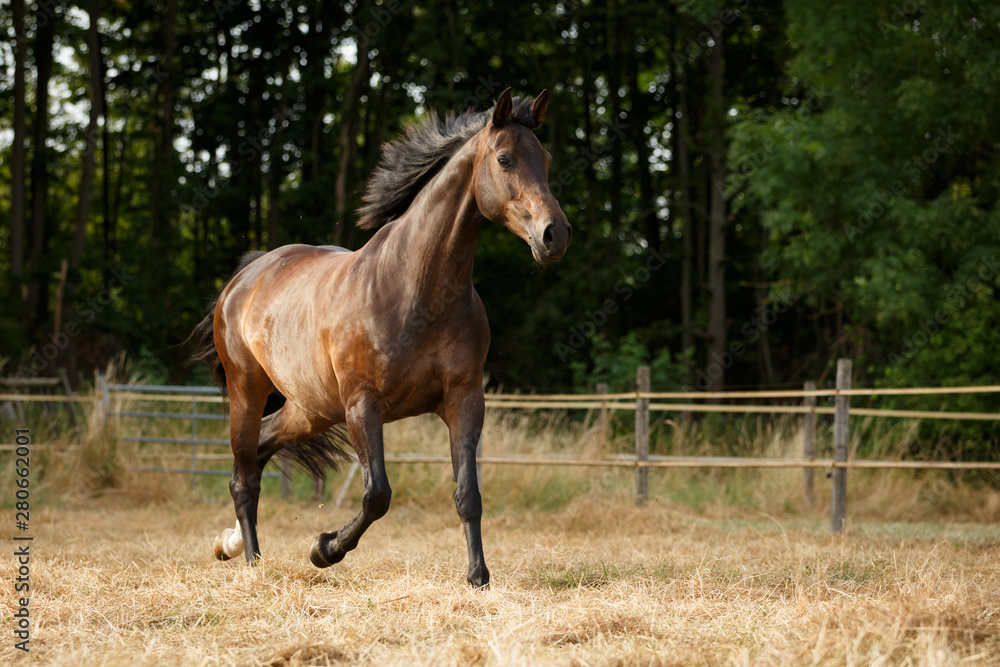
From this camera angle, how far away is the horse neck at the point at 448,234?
13.7 ft

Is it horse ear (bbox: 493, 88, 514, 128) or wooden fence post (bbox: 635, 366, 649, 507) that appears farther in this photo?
wooden fence post (bbox: 635, 366, 649, 507)

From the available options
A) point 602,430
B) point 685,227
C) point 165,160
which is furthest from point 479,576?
point 165,160

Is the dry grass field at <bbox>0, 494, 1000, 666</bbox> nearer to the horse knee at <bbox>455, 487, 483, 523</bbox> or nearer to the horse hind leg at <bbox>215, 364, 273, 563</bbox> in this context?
the horse knee at <bbox>455, 487, 483, 523</bbox>

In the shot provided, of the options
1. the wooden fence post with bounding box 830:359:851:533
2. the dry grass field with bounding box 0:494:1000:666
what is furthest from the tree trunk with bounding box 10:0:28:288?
the wooden fence post with bounding box 830:359:851:533

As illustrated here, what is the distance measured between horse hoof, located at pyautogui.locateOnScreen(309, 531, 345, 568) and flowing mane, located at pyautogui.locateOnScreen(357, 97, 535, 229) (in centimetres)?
156

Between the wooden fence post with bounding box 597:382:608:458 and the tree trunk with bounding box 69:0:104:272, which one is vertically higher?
the tree trunk with bounding box 69:0:104:272

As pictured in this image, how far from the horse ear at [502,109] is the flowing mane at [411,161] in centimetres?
28

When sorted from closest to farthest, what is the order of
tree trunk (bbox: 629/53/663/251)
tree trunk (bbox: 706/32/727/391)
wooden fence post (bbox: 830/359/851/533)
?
wooden fence post (bbox: 830/359/851/533)
tree trunk (bbox: 706/32/727/391)
tree trunk (bbox: 629/53/663/251)

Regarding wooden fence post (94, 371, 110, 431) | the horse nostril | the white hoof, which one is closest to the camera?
the horse nostril

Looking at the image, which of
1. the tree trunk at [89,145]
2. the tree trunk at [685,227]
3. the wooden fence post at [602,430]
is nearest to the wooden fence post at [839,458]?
the wooden fence post at [602,430]

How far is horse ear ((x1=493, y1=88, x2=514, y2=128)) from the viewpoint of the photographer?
3.90m

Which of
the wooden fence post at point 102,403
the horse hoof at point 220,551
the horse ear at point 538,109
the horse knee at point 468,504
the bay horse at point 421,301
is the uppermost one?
the horse ear at point 538,109

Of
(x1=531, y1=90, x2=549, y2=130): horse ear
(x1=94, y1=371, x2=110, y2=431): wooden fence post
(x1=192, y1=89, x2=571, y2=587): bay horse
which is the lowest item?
(x1=94, y1=371, x2=110, y2=431): wooden fence post

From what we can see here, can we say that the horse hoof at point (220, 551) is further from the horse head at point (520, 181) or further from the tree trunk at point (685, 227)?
the tree trunk at point (685, 227)
